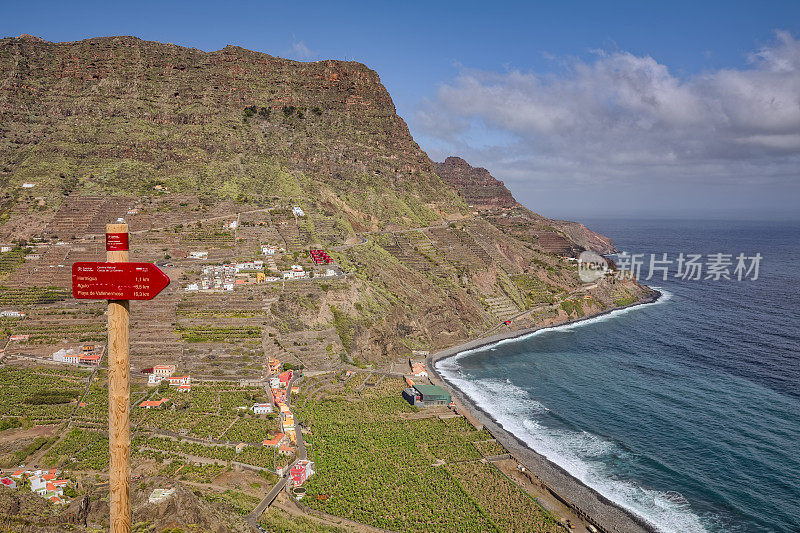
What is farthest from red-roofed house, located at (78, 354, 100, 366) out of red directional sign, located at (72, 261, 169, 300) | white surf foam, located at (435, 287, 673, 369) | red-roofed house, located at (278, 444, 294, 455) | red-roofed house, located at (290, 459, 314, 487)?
red directional sign, located at (72, 261, 169, 300)

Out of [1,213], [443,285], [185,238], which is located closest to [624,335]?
[443,285]

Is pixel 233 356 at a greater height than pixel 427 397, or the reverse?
pixel 233 356

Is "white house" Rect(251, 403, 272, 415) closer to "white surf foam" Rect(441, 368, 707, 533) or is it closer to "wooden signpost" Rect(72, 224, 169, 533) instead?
"white surf foam" Rect(441, 368, 707, 533)

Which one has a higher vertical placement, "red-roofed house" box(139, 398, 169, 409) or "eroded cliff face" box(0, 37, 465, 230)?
"eroded cliff face" box(0, 37, 465, 230)

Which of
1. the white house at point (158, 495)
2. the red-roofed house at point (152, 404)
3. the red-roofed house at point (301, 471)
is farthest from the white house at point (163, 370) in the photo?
the white house at point (158, 495)

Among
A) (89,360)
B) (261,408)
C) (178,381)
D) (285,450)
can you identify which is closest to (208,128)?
(89,360)

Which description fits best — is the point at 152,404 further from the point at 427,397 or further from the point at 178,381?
the point at 427,397

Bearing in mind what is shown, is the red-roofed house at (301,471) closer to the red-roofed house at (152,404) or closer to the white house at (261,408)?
the white house at (261,408)
